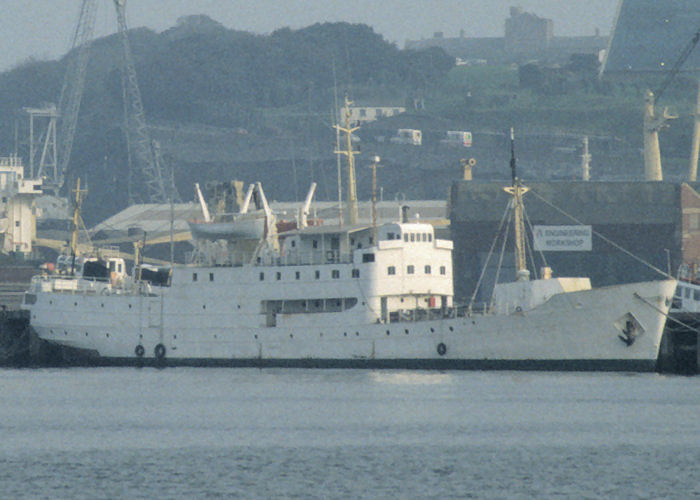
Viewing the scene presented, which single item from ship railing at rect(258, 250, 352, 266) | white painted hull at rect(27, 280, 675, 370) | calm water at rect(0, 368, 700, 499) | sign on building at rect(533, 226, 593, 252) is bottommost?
calm water at rect(0, 368, 700, 499)

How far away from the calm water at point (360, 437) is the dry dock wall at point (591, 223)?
31.9 meters

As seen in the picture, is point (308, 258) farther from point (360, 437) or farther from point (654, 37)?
point (654, 37)

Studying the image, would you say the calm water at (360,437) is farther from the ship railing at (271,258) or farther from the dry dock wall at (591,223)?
the dry dock wall at (591,223)

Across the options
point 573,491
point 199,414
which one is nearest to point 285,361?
point 199,414

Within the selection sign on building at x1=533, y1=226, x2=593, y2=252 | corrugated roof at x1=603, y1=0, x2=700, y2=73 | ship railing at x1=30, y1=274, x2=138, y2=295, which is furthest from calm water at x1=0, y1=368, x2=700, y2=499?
corrugated roof at x1=603, y1=0, x2=700, y2=73

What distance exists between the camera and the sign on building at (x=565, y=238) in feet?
317

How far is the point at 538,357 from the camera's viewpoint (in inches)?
2559

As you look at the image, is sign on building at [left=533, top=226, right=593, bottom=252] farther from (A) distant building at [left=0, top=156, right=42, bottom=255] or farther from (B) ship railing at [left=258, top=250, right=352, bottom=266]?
(A) distant building at [left=0, top=156, right=42, bottom=255]

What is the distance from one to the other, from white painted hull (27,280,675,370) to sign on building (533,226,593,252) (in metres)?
30.3

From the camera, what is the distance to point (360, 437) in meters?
46.9

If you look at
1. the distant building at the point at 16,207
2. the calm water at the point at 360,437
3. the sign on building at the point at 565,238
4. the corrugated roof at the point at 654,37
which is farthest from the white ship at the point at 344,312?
the corrugated roof at the point at 654,37

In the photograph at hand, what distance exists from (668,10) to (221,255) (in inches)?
3845

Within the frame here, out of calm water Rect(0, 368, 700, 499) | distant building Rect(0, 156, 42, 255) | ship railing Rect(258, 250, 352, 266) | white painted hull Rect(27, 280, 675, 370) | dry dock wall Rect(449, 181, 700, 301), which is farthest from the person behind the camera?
distant building Rect(0, 156, 42, 255)

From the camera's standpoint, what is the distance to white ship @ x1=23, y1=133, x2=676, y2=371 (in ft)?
212
